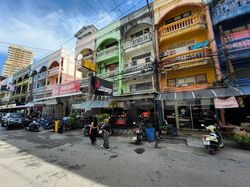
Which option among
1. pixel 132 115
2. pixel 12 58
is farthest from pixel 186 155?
pixel 12 58

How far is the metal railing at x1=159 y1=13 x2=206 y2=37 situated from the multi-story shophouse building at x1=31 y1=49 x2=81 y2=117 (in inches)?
474

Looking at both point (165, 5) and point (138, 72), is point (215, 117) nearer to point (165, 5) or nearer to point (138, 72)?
point (138, 72)

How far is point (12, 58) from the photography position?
111ft

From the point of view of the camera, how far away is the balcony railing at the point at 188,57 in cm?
977

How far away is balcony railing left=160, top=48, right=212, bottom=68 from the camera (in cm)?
977

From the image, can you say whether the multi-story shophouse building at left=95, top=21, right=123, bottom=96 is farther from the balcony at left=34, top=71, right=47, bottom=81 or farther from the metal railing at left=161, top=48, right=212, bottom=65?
the balcony at left=34, top=71, right=47, bottom=81

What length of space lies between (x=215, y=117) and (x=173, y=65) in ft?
17.2

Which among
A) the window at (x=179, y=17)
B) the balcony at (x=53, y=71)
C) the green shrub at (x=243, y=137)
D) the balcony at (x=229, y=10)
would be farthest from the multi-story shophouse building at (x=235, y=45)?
the balcony at (x=53, y=71)

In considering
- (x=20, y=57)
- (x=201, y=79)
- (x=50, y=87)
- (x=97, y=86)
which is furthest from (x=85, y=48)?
(x=20, y=57)

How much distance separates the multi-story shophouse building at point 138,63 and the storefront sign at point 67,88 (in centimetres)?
677

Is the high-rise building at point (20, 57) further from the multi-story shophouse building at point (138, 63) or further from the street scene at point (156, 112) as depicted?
the multi-story shophouse building at point (138, 63)

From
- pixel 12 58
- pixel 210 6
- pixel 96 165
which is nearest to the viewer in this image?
pixel 96 165

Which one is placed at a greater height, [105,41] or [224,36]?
[105,41]

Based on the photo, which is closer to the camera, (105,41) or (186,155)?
(186,155)
